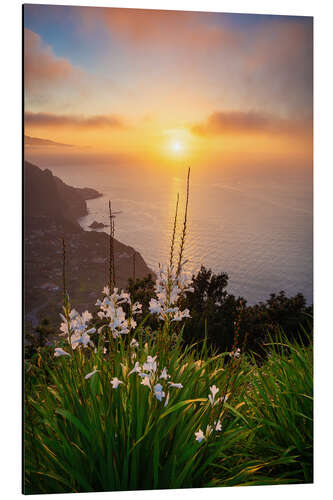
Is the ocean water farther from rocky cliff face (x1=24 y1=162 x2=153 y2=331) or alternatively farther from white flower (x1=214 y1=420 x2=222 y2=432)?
white flower (x1=214 y1=420 x2=222 y2=432)

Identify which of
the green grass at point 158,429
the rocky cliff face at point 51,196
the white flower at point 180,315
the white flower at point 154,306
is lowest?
the green grass at point 158,429

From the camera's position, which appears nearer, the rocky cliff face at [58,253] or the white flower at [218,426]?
the white flower at [218,426]

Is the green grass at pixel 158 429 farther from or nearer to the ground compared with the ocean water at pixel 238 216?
nearer to the ground

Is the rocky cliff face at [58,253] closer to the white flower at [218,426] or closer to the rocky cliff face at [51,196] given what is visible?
the rocky cliff face at [51,196]

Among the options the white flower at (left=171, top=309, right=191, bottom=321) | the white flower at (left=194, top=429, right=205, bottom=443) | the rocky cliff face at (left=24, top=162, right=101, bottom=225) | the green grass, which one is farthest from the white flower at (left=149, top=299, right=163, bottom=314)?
the rocky cliff face at (left=24, top=162, right=101, bottom=225)

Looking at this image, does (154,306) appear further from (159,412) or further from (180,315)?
(159,412)

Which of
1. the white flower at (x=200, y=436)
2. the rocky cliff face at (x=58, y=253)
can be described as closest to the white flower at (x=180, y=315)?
the white flower at (x=200, y=436)

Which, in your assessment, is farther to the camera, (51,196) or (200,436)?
(51,196)

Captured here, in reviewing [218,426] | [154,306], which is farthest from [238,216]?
[218,426]
